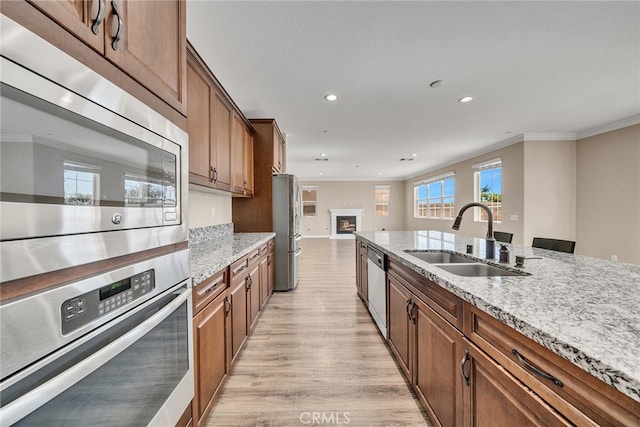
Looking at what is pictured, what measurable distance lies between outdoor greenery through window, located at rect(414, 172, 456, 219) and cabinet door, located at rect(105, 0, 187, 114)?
299 inches

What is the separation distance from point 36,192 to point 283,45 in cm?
200

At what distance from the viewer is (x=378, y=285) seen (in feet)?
7.86

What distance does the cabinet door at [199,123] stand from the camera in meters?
1.85

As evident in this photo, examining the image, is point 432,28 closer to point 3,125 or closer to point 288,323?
point 3,125

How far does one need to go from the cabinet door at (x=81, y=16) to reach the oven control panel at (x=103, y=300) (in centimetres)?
63

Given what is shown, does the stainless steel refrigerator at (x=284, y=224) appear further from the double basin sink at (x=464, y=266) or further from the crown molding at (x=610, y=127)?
the crown molding at (x=610, y=127)

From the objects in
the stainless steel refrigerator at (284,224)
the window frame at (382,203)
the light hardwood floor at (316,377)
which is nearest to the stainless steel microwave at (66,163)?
the light hardwood floor at (316,377)

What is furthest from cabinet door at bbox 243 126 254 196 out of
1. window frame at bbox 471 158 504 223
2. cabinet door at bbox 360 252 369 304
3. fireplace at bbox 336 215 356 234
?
fireplace at bbox 336 215 356 234

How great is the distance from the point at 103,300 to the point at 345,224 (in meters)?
10.00

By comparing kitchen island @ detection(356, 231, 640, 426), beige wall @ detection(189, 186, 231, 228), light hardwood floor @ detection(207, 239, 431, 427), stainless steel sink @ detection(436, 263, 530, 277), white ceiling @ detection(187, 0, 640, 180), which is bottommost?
light hardwood floor @ detection(207, 239, 431, 427)

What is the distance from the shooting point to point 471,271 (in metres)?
1.71

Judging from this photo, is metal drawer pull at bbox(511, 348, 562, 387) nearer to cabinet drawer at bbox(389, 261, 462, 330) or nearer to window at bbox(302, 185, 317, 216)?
cabinet drawer at bbox(389, 261, 462, 330)

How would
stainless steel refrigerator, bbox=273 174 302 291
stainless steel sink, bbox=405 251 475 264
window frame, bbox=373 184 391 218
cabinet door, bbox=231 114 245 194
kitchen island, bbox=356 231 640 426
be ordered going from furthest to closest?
window frame, bbox=373 184 391 218 < stainless steel refrigerator, bbox=273 174 302 291 < cabinet door, bbox=231 114 245 194 < stainless steel sink, bbox=405 251 475 264 < kitchen island, bbox=356 231 640 426

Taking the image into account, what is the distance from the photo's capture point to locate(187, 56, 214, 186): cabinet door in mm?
1852
